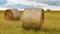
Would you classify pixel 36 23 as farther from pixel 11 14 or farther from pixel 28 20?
pixel 11 14

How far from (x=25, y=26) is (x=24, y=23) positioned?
8.2 inches

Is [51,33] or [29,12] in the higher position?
[29,12]

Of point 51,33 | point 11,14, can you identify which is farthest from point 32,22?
point 11,14

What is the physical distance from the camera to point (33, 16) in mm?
13281

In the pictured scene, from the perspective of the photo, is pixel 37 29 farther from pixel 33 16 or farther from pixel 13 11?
pixel 13 11

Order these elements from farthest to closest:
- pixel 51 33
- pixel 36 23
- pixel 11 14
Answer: pixel 11 14 < pixel 36 23 < pixel 51 33

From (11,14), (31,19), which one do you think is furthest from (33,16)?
(11,14)

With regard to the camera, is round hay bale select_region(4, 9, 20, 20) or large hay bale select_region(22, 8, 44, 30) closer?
large hay bale select_region(22, 8, 44, 30)

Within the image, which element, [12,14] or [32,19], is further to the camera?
[12,14]

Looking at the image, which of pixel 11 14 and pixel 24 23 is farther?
pixel 11 14

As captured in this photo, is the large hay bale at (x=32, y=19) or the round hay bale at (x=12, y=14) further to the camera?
the round hay bale at (x=12, y=14)

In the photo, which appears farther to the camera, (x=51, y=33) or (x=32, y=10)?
(x=32, y=10)

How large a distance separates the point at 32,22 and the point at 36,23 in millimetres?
264

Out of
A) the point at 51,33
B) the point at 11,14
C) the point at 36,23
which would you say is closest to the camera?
the point at 51,33
